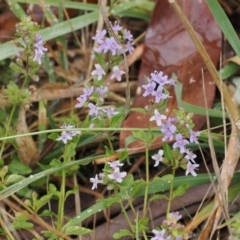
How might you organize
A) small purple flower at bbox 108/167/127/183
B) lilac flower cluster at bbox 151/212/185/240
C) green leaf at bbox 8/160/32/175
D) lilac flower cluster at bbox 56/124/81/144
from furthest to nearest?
green leaf at bbox 8/160/32/175 < lilac flower cluster at bbox 56/124/81/144 < small purple flower at bbox 108/167/127/183 < lilac flower cluster at bbox 151/212/185/240

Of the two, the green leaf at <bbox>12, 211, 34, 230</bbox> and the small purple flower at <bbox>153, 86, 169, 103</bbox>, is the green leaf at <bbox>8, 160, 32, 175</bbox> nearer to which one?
the green leaf at <bbox>12, 211, 34, 230</bbox>

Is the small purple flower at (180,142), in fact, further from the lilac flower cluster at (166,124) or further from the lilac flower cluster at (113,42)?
the lilac flower cluster at (113,42)

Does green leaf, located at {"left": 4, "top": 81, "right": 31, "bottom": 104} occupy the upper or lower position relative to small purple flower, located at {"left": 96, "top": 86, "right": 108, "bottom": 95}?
upper

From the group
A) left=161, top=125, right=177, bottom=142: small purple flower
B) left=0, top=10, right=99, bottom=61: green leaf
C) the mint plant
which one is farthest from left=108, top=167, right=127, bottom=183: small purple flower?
left=0, top=10, right=99, bottom=61: green leaf

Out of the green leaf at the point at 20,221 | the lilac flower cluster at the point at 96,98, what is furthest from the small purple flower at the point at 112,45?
the green leaf at the point at 20,221

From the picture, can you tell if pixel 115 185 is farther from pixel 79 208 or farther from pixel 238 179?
pixel 238 179

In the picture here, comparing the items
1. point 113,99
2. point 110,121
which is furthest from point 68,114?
point 110,121

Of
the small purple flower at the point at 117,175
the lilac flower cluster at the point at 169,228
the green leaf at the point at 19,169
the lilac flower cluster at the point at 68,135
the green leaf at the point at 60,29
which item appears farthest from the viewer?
the green leaf at the point at 60,29

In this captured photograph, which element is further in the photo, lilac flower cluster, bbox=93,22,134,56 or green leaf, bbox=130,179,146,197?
lilac flower cluster, bbox=93,22,134,56

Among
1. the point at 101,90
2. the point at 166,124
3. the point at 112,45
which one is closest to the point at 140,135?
A: the point at 166,124

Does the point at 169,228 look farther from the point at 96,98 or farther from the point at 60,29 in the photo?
the point at 60,29

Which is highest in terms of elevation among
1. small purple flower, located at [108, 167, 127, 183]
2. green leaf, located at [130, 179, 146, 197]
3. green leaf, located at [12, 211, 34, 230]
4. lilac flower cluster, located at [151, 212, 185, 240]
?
small purple flower, located at [108, 167, 127, 183]

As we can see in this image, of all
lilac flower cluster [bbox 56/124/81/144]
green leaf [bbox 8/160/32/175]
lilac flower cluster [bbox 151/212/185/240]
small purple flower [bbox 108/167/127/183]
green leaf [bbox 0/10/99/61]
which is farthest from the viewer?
green leaf [bbox 0/10/99/61]
